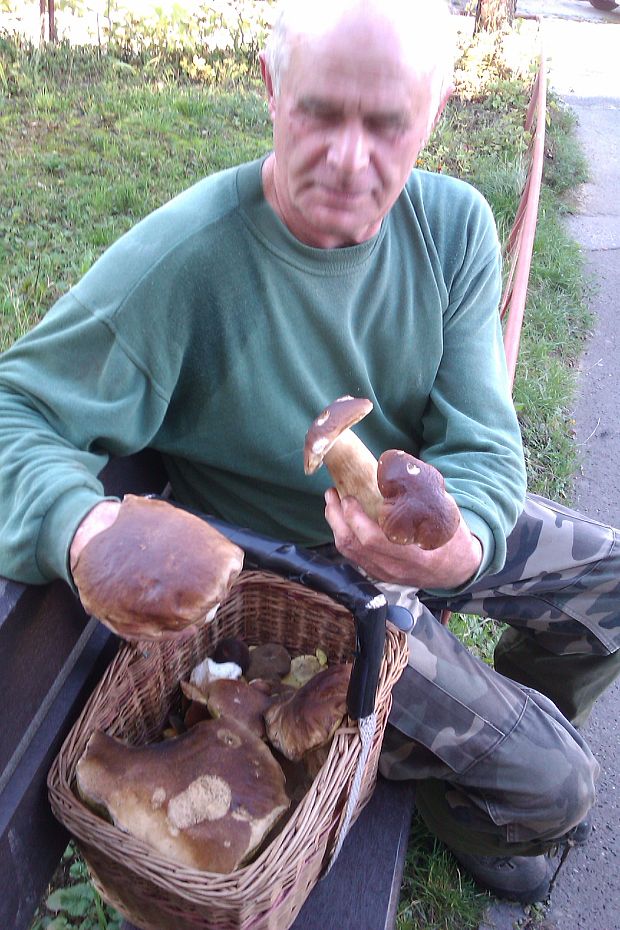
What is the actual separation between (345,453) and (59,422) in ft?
1.94

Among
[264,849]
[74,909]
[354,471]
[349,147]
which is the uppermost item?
[349,147]

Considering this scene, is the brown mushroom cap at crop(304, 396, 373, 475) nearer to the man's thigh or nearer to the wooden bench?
the wooden bench

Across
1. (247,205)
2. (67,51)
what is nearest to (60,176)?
(67,51)

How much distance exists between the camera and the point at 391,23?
1.43 metres

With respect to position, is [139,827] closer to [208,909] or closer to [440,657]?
[208,909]

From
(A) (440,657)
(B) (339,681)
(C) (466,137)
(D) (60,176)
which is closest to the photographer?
(B) (339,681)

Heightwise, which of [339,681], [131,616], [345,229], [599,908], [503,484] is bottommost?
[599,908]

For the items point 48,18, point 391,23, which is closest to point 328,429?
point 391,23

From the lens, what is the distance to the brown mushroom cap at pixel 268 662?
185cm

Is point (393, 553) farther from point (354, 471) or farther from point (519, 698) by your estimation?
point (519, 698)

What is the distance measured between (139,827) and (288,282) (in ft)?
3.84

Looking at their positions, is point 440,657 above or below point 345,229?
below

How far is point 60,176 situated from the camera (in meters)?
4.83

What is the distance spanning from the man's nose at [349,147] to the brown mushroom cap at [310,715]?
41.1 inches
